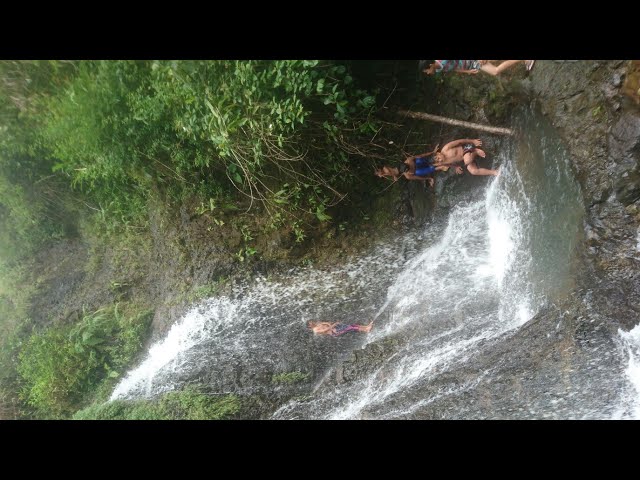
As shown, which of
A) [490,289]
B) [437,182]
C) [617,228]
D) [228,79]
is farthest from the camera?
[437,182]

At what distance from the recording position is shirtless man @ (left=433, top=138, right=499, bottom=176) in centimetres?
363

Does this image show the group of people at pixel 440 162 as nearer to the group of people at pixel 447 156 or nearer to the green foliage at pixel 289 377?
the group of people at pixel 447 156

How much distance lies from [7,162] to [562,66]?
591 centimetres

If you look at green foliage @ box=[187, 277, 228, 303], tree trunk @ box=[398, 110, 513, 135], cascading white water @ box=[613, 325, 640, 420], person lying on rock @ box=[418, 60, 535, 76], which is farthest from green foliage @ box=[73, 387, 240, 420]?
person lying on rock @ box=[418, 60, 535, 76]

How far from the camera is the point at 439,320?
3793 millimetres

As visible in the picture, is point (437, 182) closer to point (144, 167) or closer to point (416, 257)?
point (416, 257)

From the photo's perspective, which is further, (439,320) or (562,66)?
(439,320)

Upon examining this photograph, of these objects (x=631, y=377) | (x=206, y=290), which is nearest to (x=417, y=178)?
(x=631, y=377)

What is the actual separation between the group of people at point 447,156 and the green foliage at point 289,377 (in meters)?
2.16

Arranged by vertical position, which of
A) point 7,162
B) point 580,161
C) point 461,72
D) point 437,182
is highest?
point 7,162

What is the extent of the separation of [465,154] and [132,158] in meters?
3.30

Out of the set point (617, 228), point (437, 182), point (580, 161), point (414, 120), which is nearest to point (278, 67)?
point (414, 120)

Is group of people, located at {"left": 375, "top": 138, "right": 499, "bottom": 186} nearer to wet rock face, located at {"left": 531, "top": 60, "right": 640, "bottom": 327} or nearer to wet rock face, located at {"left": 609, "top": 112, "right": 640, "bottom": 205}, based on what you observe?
wet rock face, located at {"left": 531, "top": 60, "right": 640, "bottom": 327}

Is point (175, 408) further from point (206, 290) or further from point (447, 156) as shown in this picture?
point (447, 156)
